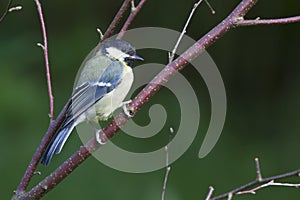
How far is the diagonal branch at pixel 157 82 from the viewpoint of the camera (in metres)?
1.66

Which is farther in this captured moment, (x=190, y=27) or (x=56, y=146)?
(x=190, y=27)

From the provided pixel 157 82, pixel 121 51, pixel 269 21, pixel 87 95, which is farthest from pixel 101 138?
pixel 121 51

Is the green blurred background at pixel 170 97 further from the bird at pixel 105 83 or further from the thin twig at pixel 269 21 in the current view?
the thin twig at pixel 269 21

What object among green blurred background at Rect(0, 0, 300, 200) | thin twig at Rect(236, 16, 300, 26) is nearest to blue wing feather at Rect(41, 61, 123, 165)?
thin twig at Rect(236, 16, 300, 26)

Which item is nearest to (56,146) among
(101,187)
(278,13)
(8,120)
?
(101,187)

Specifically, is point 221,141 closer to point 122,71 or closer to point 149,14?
point 149,14

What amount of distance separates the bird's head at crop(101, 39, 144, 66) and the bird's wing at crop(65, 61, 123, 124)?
0.04 meters

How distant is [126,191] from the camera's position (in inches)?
133

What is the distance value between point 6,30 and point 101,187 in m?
1.21

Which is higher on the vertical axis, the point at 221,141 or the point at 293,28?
the point at 293,28

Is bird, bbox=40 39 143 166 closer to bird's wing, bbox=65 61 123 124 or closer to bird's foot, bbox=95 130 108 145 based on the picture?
bird's wing, bbox=65 61 123 124

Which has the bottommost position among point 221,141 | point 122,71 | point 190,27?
point 221,141

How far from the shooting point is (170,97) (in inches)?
149

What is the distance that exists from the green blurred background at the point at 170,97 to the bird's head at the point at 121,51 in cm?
93
